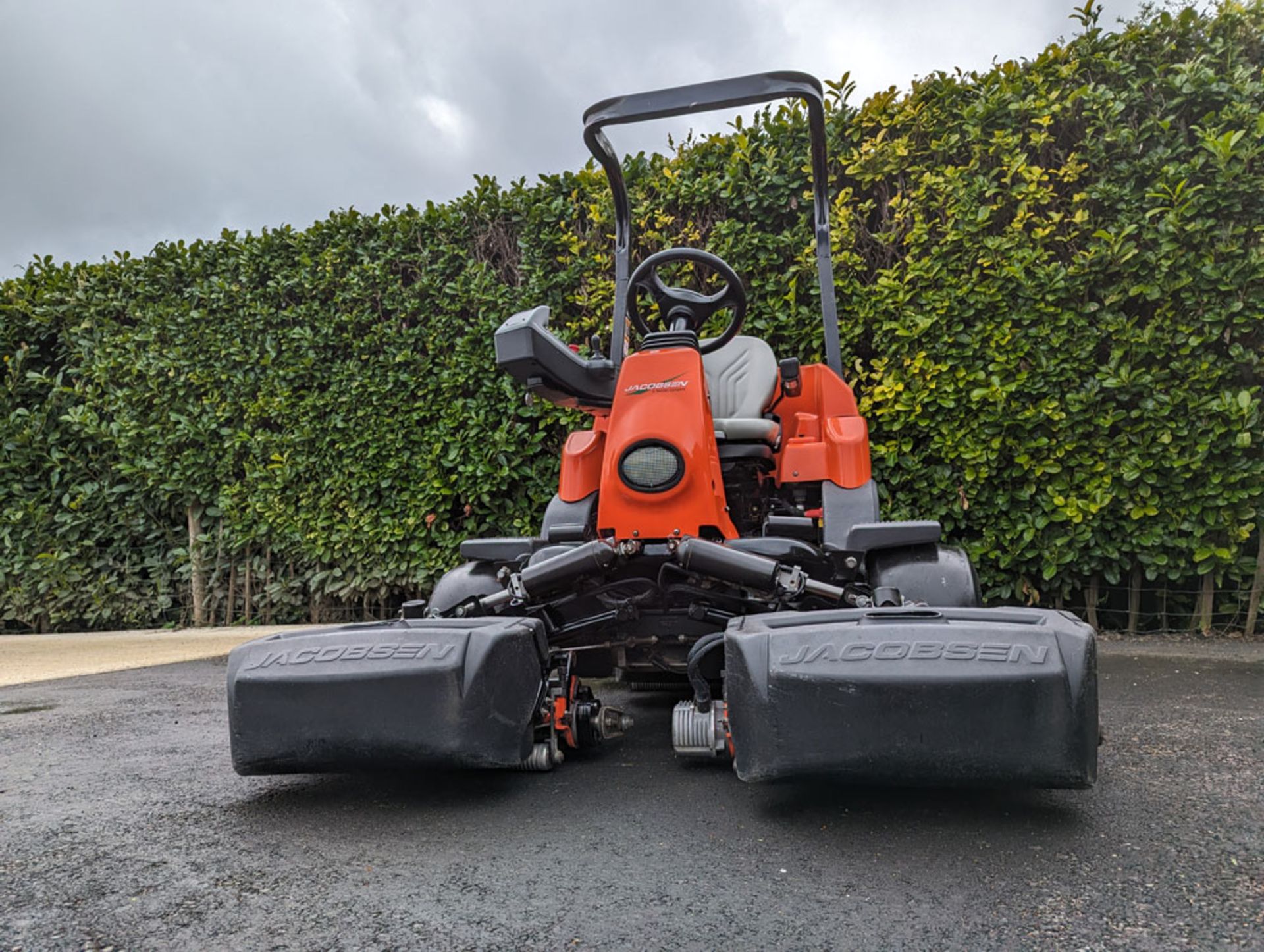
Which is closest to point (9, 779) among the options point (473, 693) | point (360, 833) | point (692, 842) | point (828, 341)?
point (360, 833)

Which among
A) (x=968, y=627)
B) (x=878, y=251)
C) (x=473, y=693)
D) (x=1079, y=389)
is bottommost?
(x=473, y=693)

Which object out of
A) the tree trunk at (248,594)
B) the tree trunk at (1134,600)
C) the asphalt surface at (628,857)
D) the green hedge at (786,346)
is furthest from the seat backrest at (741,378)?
the tree trunk at (248,594)

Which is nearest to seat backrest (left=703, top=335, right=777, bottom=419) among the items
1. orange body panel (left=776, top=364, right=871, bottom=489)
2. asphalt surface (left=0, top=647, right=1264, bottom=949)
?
orange body panel (left=776, top=364, right=871, bottom=489)

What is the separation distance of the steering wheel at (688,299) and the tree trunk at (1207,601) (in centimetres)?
352

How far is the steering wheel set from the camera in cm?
383

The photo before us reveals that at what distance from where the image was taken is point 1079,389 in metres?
5.46

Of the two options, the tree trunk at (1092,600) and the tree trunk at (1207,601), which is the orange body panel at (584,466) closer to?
the tree trunk at (1092,600)

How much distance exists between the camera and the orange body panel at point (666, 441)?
333 cm

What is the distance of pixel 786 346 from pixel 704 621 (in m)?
3.17

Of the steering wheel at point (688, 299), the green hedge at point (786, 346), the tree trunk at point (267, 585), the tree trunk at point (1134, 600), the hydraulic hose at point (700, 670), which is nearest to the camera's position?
the hydraulic hose at point (700, 670)

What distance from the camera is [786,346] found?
20.2 feet

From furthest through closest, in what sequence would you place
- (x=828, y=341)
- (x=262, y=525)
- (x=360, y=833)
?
(x=262, y=525)
(x=828, y=341)
(x=360, y=833)

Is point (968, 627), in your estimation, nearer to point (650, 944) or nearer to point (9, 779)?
point (650, 944)

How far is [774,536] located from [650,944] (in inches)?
74.2
